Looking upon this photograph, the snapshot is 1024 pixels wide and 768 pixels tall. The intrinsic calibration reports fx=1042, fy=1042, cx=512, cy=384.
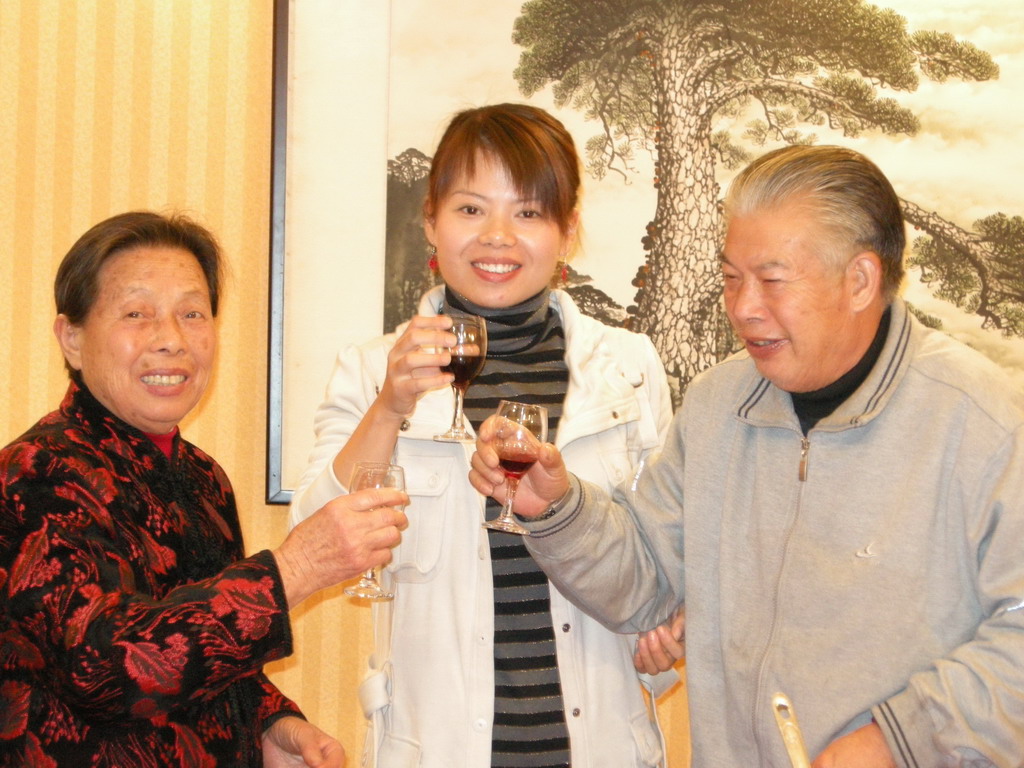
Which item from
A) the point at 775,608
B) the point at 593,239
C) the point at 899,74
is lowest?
the point at 775,608

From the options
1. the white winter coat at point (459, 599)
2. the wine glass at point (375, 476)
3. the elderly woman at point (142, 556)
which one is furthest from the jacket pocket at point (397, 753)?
the wine glass at point (375, 476)

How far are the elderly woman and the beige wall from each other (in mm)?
1031

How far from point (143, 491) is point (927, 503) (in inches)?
52.2

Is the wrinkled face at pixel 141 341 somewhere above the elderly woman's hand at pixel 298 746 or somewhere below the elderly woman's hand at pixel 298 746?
above

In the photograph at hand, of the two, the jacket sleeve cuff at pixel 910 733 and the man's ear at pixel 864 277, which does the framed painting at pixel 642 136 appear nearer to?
the man's ear at pixel 864 277

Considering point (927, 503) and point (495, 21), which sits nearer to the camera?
point (927, 503)

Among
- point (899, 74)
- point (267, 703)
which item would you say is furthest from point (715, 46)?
point (267, 703)

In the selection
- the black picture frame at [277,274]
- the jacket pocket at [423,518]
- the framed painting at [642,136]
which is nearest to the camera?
the jacket pocket at [423,518]

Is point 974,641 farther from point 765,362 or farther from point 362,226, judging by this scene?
point 362,226

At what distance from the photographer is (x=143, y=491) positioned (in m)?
1.83

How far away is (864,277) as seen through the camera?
5.96ft

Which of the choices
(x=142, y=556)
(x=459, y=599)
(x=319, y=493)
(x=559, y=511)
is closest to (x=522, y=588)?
(x=459, y=599)

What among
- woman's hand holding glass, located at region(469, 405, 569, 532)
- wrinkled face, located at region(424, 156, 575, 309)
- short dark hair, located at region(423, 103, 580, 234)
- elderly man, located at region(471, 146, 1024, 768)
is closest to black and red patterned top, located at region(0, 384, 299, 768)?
woman's hand holding glass, located at region(469, 405, 569, 532)

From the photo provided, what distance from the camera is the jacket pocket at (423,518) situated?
82.0 inches
